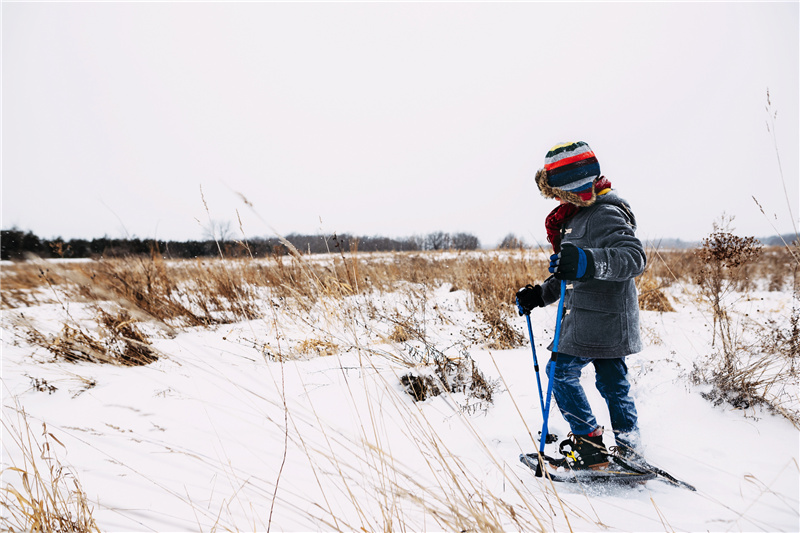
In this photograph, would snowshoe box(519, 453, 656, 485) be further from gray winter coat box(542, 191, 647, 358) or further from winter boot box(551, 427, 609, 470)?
gray winter coat box(542, 191, 647, 358)

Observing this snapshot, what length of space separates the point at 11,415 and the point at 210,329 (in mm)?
1810

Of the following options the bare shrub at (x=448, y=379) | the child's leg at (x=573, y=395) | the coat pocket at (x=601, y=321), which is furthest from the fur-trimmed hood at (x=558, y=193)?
the bare shrub at (x=448, y=379)

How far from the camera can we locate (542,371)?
2609 mm

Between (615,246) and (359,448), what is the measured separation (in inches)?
64.5

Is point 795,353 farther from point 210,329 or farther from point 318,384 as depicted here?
point 210,329

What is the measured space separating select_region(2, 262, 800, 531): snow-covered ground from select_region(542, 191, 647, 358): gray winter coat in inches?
21.2

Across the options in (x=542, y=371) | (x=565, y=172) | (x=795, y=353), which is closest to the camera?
(x=565, y=172)

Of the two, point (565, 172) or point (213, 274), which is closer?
point (565, 172)

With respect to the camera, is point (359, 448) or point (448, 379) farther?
point (448, 379)

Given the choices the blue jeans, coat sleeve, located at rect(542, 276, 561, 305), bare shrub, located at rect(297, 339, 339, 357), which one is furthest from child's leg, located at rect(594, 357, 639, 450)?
bare shrub, located at rect(297, 339, 339, 357)

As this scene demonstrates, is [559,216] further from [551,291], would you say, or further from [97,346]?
[97,346]

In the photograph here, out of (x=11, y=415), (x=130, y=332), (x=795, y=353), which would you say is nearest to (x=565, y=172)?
(x=795, y=353)

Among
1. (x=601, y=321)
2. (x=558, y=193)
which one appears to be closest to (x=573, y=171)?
(x=558, y=193)

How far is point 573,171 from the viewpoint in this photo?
150cm
